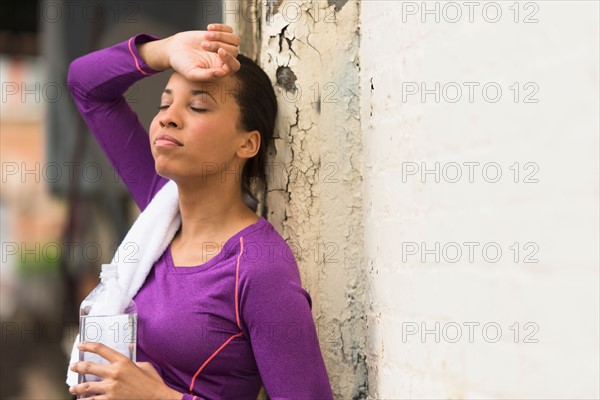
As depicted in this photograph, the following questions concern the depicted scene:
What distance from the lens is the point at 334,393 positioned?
1.73 metres

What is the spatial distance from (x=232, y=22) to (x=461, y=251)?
89 cm

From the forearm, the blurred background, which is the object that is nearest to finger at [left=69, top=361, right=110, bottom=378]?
the forearm

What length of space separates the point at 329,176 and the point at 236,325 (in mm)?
383

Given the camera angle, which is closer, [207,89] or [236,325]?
[236,325]

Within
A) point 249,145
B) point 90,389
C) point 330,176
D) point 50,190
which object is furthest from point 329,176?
point 50,190

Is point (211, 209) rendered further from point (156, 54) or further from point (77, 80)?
point (77, 80)

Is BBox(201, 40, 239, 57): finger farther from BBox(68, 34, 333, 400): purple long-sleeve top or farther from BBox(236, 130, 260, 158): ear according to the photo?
BBox(68, 34, 333, 400): purple long-sleeve top

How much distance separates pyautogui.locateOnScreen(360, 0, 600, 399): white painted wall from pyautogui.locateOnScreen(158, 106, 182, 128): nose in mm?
381

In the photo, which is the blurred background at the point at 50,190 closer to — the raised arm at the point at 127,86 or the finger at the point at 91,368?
the raised arm at the point at 127,86

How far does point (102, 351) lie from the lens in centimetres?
155

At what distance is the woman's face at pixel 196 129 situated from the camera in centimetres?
165

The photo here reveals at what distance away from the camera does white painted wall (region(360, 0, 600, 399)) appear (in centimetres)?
108

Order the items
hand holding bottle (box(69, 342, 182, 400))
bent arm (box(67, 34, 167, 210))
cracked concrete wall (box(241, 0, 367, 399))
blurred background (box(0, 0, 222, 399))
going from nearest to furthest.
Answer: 1. hand holding bottle (box(69, 342, 182, 400))
2. cracked concrete wall (box(241, 0, 367, 399))
3. bent arm (box(67, 34, 167, 210))
4. blurred background (box(0, 0, 222, 399))

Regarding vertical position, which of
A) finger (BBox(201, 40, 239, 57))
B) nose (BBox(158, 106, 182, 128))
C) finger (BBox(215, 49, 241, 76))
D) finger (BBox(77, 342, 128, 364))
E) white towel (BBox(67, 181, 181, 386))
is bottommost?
finger (BBox(77, 342, 128, 364))
